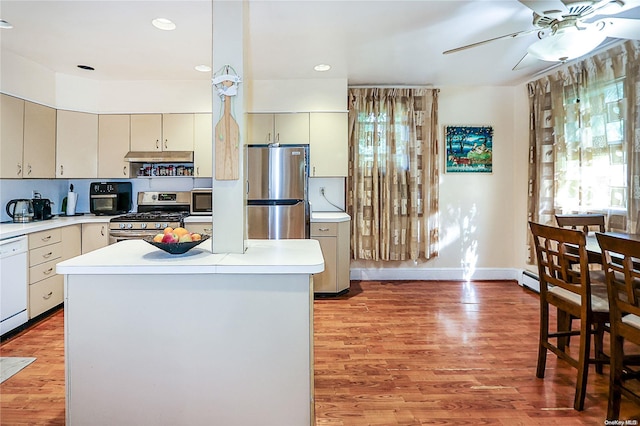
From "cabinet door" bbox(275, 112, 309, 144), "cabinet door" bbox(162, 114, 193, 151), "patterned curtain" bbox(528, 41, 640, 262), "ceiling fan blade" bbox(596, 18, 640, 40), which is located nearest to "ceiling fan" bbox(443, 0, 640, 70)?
"ceiling fan blade" bbox(596, 18, 640, 40)

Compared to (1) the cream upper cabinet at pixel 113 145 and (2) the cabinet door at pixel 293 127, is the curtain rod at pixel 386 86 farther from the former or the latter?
(1) the cream upper cabinet at pixel 113 145

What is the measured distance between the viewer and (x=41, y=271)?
349 centimetres

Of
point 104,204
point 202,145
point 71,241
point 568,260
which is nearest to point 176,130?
point 202,145

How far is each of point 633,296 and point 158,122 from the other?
4.61 meters

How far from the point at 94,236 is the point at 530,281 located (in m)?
5.03

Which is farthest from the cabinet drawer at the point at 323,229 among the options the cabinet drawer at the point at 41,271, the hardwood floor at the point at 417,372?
the cabinet drawer at the point at 41,271

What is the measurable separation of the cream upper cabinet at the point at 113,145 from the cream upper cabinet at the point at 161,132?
10 cm

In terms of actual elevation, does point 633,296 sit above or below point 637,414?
above

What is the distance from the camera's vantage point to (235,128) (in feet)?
6.71

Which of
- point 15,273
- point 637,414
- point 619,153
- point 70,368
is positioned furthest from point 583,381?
point 15,273

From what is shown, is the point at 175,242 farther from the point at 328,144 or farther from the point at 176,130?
the point at 176,130

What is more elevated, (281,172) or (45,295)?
(281,172)

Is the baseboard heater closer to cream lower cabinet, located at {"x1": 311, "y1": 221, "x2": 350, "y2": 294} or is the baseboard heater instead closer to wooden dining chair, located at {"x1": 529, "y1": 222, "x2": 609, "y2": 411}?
wooden dining chair, located at {"x1": 529, "y1": 222, "x2": 609, "y2": 411}

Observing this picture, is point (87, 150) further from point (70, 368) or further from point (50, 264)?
point (70, 368)
